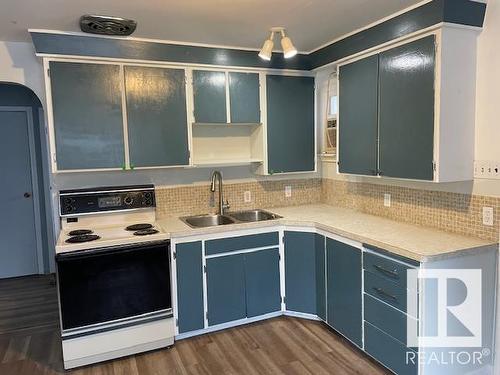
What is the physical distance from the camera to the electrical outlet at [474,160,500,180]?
2223 millimetres

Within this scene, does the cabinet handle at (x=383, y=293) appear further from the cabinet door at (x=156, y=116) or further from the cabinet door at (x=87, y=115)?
the cabinet door at (x=87, y=115)

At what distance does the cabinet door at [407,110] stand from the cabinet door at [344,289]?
2.16 feet

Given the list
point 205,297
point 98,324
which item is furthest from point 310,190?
point 98,324

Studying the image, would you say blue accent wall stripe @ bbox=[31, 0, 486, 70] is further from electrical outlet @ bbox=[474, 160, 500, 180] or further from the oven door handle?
the oven door handle

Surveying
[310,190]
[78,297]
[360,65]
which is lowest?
[78,297]

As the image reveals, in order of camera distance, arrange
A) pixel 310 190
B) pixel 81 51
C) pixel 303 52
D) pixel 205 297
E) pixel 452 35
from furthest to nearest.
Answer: pixel 310 190 < pixel 303 52 < pixel 205 297 < pixel 81 51 < pixel 452 35

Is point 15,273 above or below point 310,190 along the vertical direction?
below

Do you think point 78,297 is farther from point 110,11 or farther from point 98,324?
point 110,11

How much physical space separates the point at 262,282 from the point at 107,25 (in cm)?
228

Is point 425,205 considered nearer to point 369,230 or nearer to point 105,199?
point 369,230

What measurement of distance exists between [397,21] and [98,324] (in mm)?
2912

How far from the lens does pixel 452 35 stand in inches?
87.7

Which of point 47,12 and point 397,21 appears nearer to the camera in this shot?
point 47,12

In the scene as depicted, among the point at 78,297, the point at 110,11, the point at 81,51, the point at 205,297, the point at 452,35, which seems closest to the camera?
the point at 452,35
